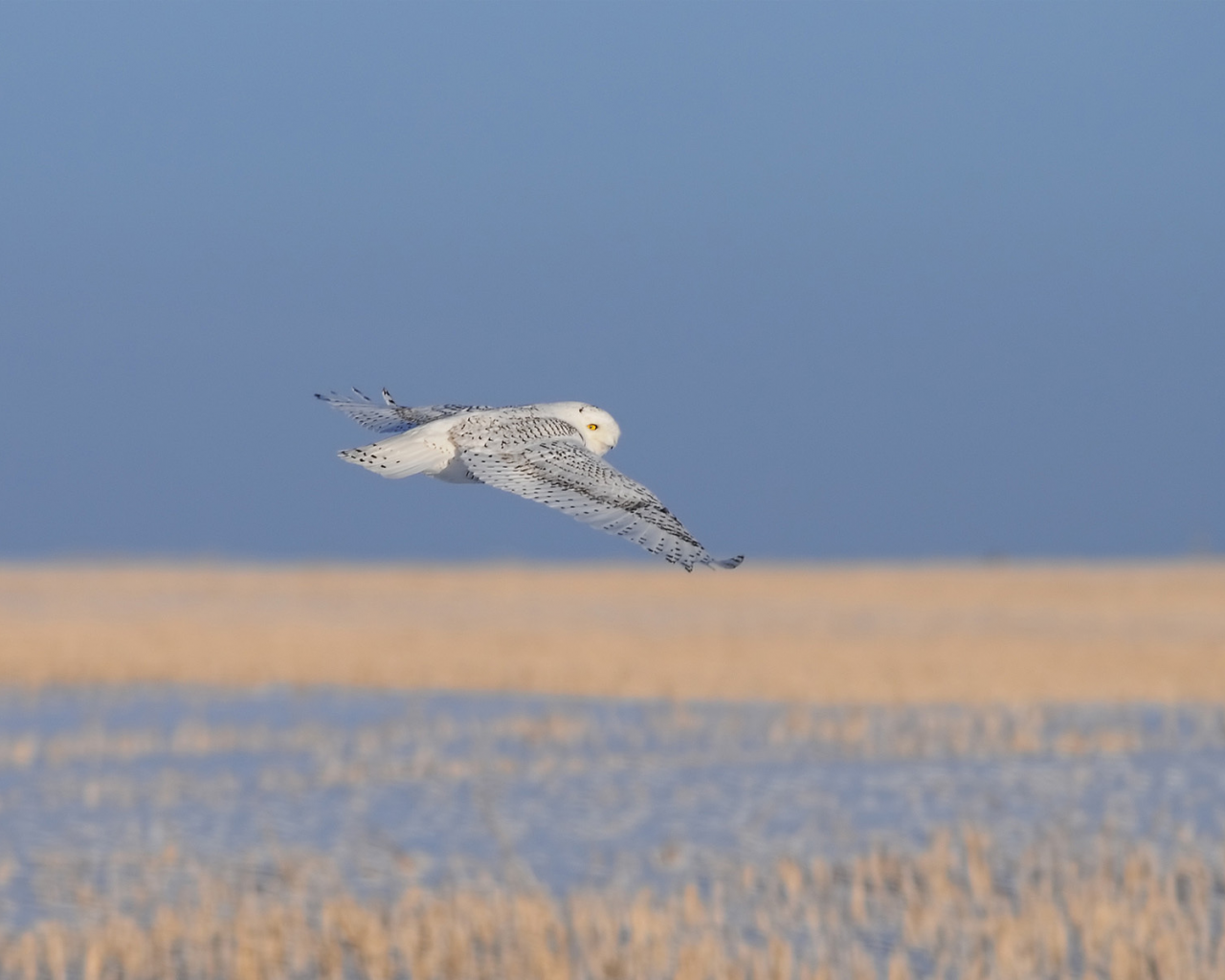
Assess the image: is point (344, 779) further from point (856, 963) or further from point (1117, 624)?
point (1117, 624)

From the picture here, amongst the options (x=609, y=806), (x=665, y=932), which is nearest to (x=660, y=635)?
(x=609, y=806)

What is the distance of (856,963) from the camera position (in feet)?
43.2

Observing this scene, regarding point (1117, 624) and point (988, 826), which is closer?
point (988, 826)

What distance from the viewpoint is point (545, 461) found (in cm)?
206

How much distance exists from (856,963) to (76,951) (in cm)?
653

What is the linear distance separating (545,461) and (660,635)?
43585 mm

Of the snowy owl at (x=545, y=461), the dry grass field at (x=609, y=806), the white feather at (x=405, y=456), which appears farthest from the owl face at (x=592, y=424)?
the dry grass field at (x=609, y=806)

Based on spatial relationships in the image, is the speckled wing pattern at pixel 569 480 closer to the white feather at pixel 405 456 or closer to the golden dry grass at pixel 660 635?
the white feather at pixel 405 456

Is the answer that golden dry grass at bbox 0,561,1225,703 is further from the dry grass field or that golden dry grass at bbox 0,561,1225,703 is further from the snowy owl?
the snowy owl

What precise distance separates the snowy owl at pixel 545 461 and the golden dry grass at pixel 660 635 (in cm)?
2968

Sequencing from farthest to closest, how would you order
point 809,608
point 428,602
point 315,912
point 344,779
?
1. point 428,602
2. point 809,608
3. point 344,779
4. point 315,912

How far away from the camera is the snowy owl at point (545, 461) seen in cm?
193

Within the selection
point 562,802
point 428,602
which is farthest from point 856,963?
point 428,602

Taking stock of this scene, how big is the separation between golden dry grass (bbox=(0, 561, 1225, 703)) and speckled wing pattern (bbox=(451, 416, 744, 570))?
29732 millimetres
